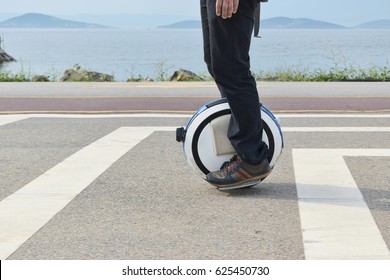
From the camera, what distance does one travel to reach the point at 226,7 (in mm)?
5020

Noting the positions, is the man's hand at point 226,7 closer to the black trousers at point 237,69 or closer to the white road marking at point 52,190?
the black trousers at point 237,69

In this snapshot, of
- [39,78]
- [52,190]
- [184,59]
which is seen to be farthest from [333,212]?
[184,59]

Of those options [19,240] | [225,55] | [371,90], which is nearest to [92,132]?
[225,55]

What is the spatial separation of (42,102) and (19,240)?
7.38 m

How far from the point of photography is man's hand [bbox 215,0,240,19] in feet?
16.5

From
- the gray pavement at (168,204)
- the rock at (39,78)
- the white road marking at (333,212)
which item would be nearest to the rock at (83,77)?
Answer: the rock at (39,78)

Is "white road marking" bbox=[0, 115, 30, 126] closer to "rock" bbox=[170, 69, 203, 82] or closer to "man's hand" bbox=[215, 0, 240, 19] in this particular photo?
"man's hand" bbox=[215, 0, 240, 19]

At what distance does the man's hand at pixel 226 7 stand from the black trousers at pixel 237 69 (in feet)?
0.23

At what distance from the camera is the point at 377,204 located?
507 cm

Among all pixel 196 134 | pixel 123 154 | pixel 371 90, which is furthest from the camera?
pixel 371 90

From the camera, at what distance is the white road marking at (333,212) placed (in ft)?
13.6

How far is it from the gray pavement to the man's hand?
1.04m

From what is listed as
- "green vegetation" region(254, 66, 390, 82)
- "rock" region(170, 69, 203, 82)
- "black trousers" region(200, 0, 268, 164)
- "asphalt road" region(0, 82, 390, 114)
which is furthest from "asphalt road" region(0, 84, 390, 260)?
"rock" region(170, 69, 203, 82)
